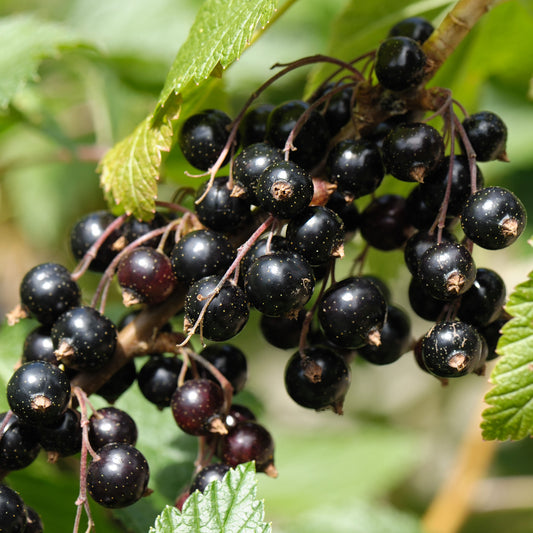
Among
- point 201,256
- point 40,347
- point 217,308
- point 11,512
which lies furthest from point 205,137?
point 11,512

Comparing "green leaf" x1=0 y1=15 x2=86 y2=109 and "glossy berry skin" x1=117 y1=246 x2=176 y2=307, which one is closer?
"glossy berry skin" x1=117 y1=246 x2=176 y2=307

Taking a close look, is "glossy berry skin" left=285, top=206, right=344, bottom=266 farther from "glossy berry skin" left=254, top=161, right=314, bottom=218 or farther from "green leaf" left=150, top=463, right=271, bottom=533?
"green leaf" left=150, top=463, right=271, bottom=533

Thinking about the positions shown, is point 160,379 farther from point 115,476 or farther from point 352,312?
point 352,312

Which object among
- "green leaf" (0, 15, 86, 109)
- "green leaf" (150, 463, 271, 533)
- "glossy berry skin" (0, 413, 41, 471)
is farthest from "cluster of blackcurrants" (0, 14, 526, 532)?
"green leaf" (0, 15, 86, 109)

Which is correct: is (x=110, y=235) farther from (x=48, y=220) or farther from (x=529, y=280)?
(x=48, y=220)

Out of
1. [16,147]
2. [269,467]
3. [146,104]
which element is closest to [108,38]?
[146,104]
